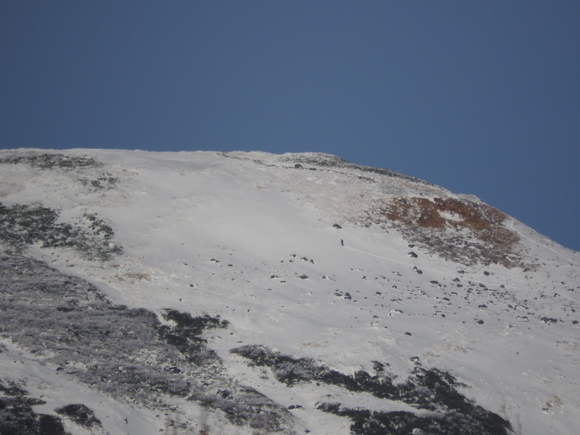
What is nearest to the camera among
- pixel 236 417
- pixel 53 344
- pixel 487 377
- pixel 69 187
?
pixel 236 417

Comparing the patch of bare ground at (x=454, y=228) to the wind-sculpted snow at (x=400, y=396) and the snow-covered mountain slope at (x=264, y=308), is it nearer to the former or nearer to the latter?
the snow-covered mountain slope at (x=264, y=308)

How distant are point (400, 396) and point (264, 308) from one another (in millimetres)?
6434

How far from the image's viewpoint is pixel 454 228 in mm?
31234

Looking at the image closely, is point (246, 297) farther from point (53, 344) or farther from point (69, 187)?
point (69, 187)

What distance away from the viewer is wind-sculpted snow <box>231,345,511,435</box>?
35.1 feet

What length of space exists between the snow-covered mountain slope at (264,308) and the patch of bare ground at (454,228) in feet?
0.53

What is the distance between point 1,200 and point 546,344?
26510 millimetres

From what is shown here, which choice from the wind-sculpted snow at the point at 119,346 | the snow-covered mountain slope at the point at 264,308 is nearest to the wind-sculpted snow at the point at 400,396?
the snow-covered mountain slope at the point at 264,308

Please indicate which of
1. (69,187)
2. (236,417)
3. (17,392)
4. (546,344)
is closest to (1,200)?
(69,187)

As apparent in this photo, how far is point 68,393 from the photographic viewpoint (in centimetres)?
934

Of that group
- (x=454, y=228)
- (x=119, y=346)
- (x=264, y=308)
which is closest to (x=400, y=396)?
(x=264, y=308)

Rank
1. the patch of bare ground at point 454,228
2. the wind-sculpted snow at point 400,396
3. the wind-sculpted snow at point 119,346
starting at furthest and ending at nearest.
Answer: the patch of bare ground at point 454,228, the wind-sculpted snow at point 400,396, the wind-sculpted snow at point 119,346

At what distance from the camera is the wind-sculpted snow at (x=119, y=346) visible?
1055 cm

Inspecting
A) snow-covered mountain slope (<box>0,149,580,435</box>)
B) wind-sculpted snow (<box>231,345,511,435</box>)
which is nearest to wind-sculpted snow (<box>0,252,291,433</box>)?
snow-covered mountain slope (<box>0,149,580,435</box>)
